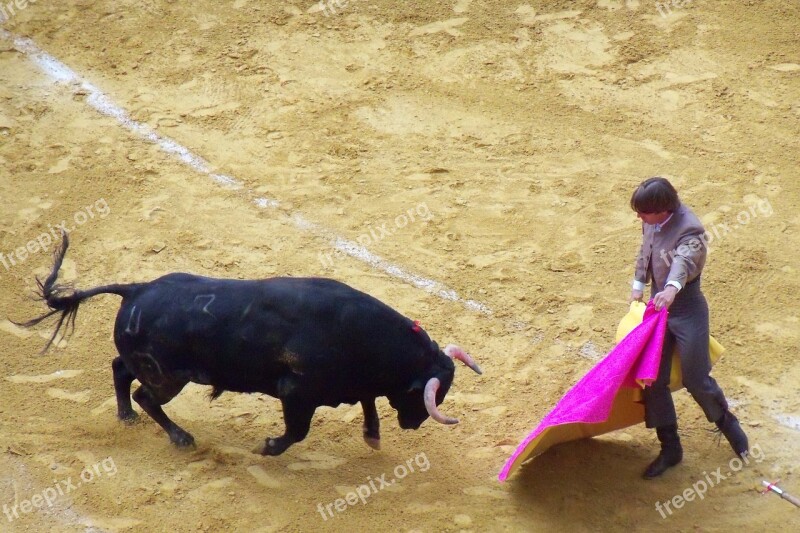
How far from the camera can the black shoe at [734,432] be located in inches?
219

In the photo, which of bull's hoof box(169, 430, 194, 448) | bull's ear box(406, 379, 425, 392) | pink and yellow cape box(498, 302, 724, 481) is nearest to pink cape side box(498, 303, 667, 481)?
pink and yellow cape box(498, 302, 724, 481)

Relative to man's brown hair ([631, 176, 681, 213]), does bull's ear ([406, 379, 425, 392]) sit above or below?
below

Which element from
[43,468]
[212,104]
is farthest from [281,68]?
[43,468]

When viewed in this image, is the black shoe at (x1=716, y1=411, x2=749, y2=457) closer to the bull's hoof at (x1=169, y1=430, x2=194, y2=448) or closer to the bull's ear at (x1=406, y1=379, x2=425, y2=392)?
the bull's ear at (x1=406, y1=379, x2=425, y2=392)

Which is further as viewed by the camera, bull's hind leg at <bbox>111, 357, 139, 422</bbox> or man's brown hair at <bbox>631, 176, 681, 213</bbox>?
bull's hind leg at <bbox>111, 357, 139, 422</bbox>

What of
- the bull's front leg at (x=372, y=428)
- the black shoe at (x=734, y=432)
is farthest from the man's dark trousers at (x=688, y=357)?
the bull's front leg at (x=372, y=428)

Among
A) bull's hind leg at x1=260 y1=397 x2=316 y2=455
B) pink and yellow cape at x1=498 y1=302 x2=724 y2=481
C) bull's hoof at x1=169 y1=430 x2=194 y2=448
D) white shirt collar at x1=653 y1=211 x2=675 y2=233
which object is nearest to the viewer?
white shirt collar at x1=653 y1=211 x2=675 y2=233

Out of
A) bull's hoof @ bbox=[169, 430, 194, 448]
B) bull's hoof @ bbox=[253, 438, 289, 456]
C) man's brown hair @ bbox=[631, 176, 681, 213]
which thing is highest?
man's brown hair @ bbox=[631, 176, 681, 213]

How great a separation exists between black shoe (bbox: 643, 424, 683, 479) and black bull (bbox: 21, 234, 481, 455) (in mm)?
1204

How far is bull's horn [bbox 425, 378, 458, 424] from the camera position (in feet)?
17.7

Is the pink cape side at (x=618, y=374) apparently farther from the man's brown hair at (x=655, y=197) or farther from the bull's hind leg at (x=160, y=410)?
the bull's hind leg at (x=160, y=410)

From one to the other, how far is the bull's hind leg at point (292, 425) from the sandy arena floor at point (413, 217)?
0.61ft

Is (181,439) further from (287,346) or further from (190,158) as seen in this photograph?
(190,158)

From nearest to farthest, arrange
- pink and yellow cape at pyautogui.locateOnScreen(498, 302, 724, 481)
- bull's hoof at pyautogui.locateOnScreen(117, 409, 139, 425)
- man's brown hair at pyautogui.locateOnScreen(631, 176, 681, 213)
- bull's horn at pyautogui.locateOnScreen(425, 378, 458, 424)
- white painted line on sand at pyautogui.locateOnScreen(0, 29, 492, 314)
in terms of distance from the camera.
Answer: man's brown hair at pyautogui.locateOnScreen(631, 176, 681, 213), pink and yellow cape at pyautogui.locateOnScreen(498, 302, 724, 481), bull's horn at pyautogui.locateOnScreen(425, 378, 458, 424), bull's hoof at pyautogui.locateOnScreen(117, 409, 139, 425), white painted line on sand at pyautogui.locateOnScreen(0, 29, 492, 314)
